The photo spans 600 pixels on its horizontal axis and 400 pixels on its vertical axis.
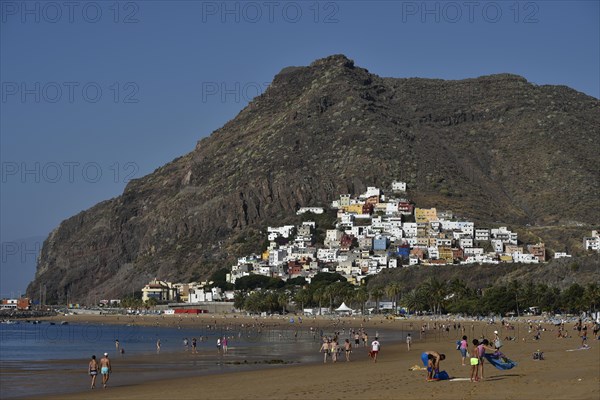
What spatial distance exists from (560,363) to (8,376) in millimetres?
24003

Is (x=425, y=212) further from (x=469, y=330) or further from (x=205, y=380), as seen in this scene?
(x=205, y=380)

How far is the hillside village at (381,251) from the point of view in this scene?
171875mm

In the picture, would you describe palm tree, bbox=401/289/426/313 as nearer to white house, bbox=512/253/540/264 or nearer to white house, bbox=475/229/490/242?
white house, bbox=512/253/540/264

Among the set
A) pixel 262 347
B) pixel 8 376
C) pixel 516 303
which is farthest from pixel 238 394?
pixel 516 303

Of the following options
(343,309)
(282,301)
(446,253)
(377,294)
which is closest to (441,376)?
(343,309)

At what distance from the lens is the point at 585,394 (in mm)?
27172

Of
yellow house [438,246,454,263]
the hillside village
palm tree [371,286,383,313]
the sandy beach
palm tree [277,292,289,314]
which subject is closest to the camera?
the sandy beach

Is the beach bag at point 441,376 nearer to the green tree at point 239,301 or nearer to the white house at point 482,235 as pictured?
the green tree at point 239,301

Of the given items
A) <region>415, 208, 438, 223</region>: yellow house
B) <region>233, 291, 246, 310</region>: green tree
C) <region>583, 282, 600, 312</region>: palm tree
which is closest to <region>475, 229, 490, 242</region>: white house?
<region>415, 208, 438, 223</region>: yellow house

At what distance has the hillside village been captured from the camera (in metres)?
172

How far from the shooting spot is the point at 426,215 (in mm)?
198125

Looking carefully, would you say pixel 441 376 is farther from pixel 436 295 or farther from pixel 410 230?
pixel 410 230

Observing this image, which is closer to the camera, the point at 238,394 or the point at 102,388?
the point at 238,394

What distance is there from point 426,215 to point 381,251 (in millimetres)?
17160
